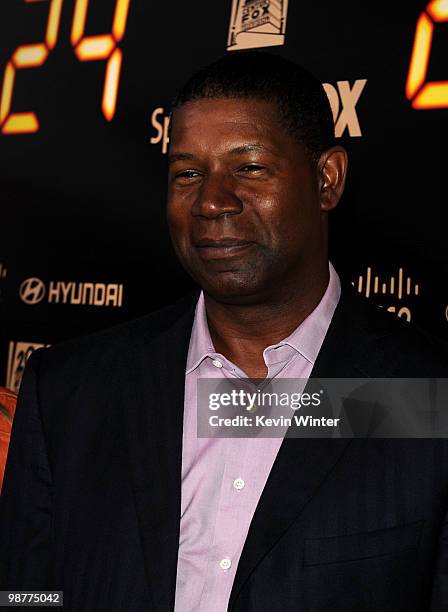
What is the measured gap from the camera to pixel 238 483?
44.1 inches

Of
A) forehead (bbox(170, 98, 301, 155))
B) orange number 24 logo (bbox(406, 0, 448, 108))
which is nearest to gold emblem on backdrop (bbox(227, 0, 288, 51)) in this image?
orange number 24 logo (bbox(406, 0, 448, 108))

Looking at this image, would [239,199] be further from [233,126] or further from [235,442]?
[235,442]

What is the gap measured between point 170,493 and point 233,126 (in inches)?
21.7

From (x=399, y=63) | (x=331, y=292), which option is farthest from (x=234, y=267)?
(x=399, y=63)

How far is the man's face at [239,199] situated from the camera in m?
1.15

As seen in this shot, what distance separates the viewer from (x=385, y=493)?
3.59 feet

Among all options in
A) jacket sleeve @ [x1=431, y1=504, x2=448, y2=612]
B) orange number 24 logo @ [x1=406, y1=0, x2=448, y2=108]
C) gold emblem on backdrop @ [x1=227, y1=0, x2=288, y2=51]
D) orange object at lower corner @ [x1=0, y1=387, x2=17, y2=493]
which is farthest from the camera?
gold emblem on backdrop @ [x1=227, y1=0, x2=288, y2=51]

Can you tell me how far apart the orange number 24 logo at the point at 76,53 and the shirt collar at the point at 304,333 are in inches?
38.9

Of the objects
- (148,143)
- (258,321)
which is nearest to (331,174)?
(258,321)

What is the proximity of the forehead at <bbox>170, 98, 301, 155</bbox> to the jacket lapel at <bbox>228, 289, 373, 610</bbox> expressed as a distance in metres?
0.34

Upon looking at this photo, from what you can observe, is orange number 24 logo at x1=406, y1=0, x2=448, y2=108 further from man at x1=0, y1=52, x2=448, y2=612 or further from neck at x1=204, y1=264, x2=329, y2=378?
neck at x1=204, y1=264, x2=329, y2=378

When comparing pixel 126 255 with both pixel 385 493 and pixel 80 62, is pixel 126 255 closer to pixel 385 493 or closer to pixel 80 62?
pixel 80 62

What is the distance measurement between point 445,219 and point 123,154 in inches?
34.6

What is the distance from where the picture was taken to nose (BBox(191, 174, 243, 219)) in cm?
114
